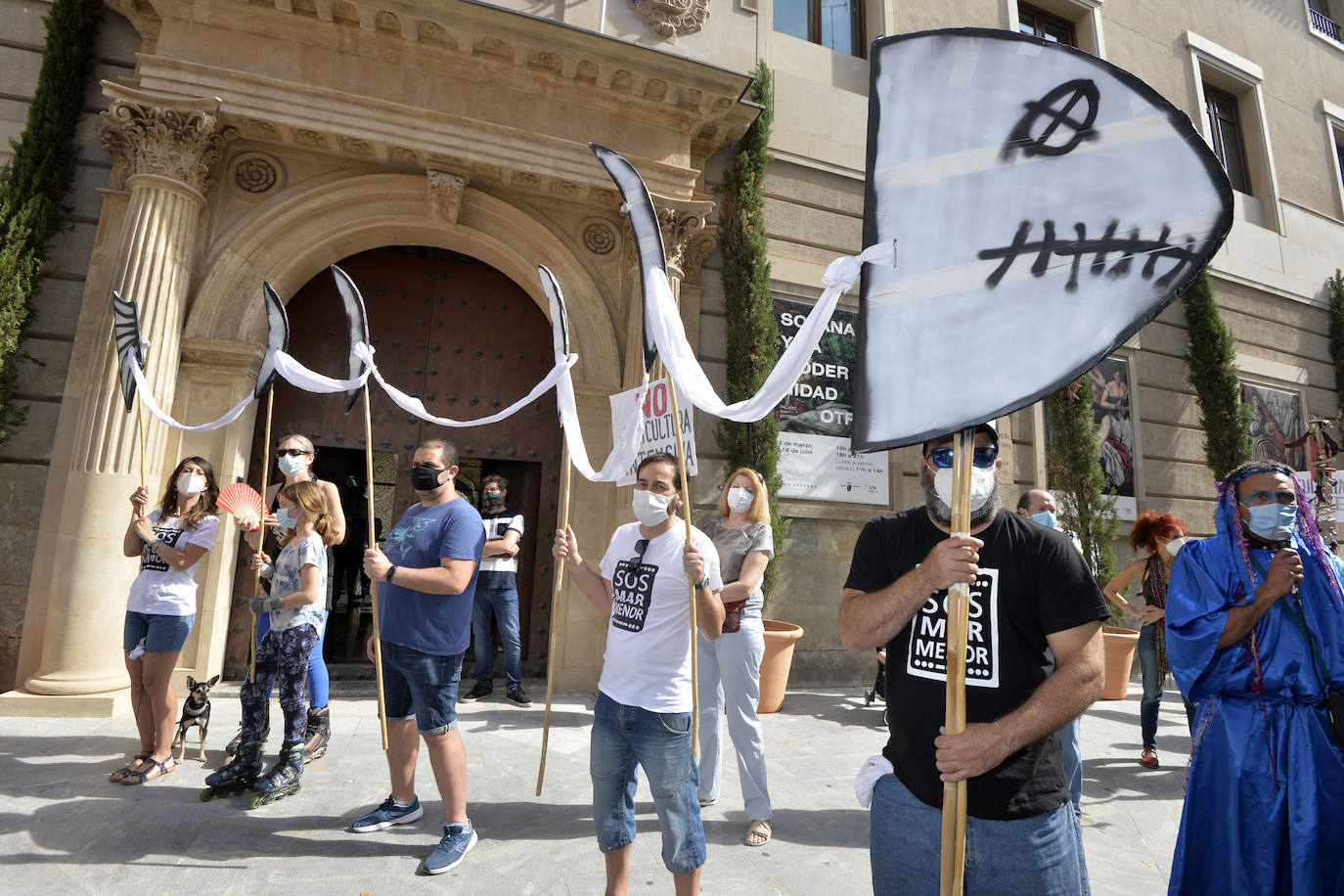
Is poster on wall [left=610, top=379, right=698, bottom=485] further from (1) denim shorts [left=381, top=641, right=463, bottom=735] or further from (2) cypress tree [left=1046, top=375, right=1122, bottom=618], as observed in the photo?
(2) cypress tree [left=1046, top=375, right=1122, bottom=618]

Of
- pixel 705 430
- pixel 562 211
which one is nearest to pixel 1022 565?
pixel 705 430

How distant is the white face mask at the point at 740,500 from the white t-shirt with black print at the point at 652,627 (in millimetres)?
1307

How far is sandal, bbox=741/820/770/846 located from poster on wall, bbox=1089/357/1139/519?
8.83m

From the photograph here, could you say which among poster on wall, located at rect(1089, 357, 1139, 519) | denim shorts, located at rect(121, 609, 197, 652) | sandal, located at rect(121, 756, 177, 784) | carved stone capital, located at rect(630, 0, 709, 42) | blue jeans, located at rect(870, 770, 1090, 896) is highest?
carved stone capital, located at rect(630, 0, 709, 42)

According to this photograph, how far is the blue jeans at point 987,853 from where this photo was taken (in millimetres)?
1678

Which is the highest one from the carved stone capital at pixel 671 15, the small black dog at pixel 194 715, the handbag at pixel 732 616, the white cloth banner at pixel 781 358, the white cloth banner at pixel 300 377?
the carved stone capital at pixel 671 15

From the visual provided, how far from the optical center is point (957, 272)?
1675 millimetres

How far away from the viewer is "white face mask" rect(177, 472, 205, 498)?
427cm

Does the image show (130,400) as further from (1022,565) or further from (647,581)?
(1022,565)

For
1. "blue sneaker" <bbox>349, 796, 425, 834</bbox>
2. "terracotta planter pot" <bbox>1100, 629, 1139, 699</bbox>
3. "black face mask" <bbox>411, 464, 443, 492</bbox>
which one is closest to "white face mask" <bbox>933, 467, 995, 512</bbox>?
"black face mask" <bbox>411, 464, 443, 492</bbox>

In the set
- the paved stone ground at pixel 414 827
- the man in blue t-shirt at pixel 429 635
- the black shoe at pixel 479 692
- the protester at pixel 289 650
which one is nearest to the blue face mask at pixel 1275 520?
the paved stone ground at pixel 414 827

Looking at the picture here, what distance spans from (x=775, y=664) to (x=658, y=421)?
2.64 meters

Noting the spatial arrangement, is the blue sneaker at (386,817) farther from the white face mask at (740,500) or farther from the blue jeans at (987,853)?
the blue jeans at (987,853)

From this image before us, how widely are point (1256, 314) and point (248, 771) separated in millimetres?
15807
